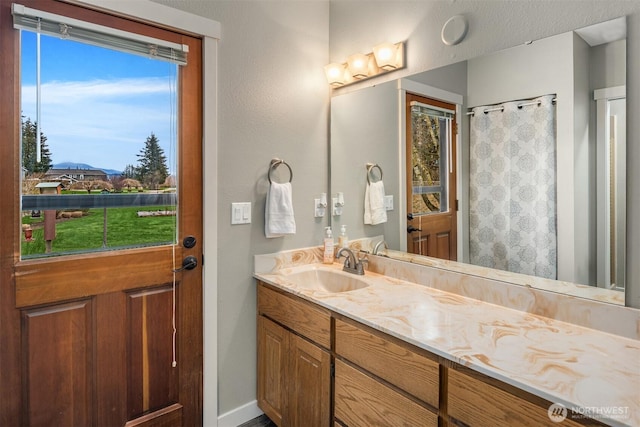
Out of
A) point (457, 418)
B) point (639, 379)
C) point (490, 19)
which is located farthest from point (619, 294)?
point (490, 19)

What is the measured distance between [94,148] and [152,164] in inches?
9.7

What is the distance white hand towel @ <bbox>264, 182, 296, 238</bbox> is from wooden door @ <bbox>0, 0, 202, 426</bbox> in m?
0.38

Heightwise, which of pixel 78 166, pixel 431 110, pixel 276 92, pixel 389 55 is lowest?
pixel 78 166

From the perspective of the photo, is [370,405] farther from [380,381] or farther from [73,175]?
[73,175]

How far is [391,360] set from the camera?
4.03ft

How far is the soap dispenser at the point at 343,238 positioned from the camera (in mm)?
2271

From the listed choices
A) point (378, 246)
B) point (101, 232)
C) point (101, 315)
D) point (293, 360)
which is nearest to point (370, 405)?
point (293, 360)

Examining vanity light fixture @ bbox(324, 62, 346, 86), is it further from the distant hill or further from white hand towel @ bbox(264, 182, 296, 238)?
the distant hill

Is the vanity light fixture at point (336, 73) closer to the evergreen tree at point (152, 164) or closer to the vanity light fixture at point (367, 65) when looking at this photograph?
the vanity light fixture at point (367, 65)

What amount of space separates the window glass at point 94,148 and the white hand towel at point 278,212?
0.50 meters

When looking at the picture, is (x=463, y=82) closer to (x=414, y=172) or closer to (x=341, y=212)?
(x=414, y=172)

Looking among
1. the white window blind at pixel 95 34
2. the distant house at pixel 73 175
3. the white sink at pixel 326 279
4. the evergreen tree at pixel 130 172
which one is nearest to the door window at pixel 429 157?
the white sink at pixel 326 279

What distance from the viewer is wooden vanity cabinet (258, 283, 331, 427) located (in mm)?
1535

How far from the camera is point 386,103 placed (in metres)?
2.04
